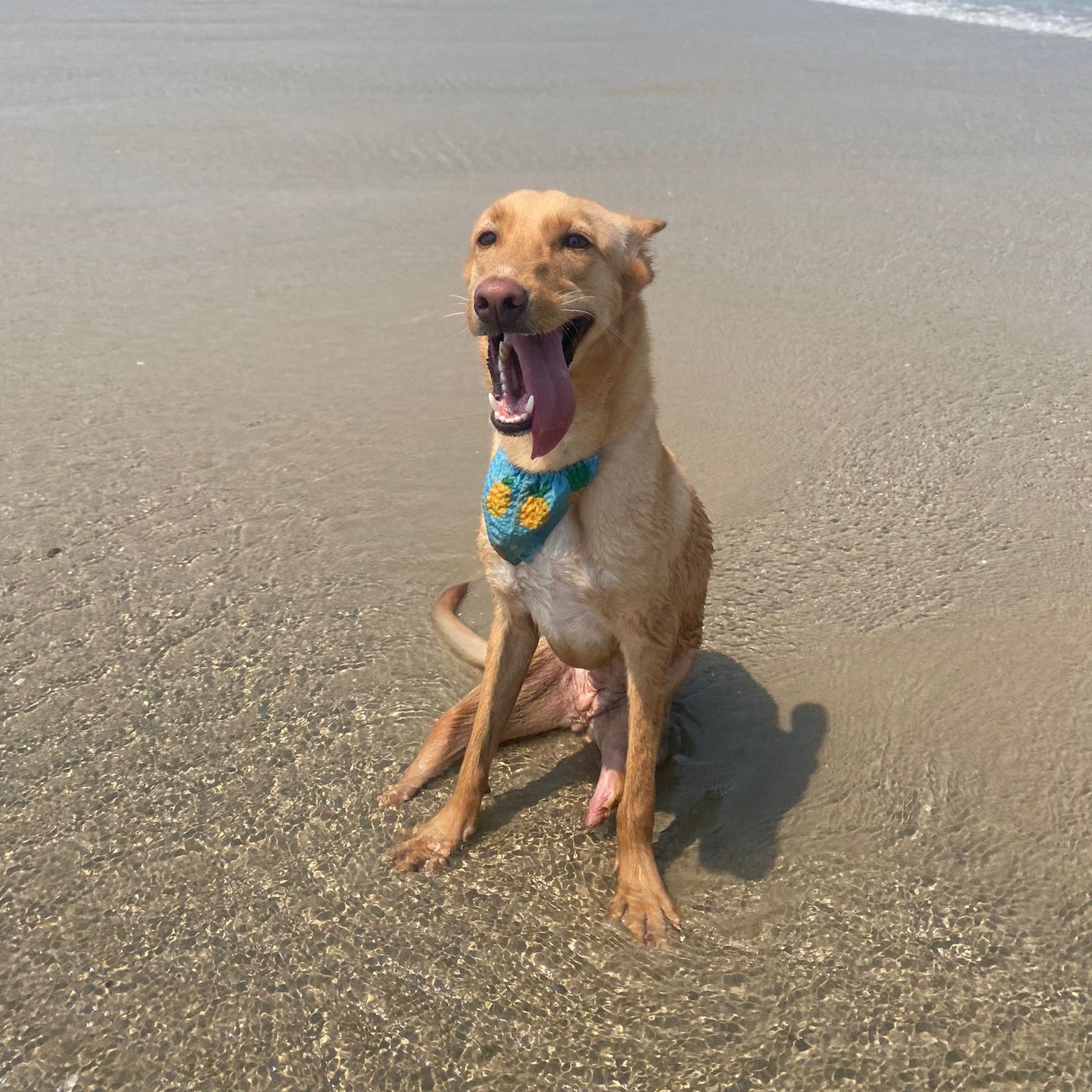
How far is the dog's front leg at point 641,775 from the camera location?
9.78 feet

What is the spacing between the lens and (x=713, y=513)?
15.6 ft

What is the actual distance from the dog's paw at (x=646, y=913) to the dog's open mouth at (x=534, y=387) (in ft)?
4.03

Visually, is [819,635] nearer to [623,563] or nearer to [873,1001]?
[623,563]

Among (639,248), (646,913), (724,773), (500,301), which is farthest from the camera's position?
(724,773)

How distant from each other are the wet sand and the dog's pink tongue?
1.24 meters

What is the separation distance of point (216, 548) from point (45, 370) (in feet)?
6.44

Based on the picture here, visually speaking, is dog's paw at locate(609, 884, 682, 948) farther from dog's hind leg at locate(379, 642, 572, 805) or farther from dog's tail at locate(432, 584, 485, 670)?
dog's tail at locate(432, 584, 485, 670)

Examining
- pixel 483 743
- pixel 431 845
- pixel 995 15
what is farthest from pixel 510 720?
pixel 995 15

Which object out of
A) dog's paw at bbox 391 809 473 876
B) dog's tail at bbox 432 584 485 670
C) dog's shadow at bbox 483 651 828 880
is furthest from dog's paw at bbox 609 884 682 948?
dog's tail at bbox 432 584 485 670

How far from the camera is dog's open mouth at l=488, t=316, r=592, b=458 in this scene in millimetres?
2756

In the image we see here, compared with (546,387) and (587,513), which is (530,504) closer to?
(587,513)

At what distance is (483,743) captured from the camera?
10.7 feet

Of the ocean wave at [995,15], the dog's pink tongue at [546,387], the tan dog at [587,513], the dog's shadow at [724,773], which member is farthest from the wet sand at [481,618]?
the ocean wave at [995,15]

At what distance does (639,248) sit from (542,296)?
0.65m
